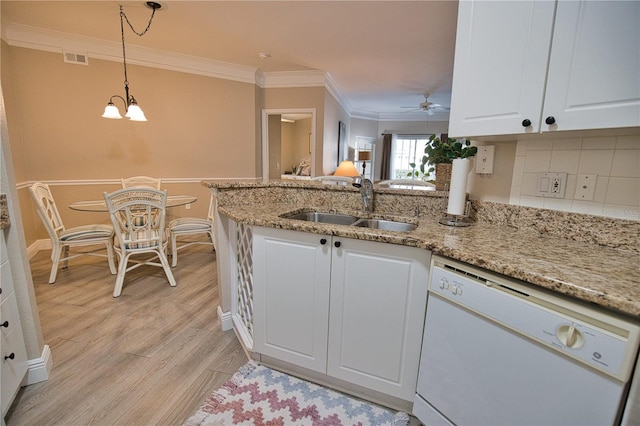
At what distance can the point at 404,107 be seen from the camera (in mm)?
6805

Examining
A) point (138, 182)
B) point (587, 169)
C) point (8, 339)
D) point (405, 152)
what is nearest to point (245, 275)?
point (8, 339)

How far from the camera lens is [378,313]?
1.27m

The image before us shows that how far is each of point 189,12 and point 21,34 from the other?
6.76 ft

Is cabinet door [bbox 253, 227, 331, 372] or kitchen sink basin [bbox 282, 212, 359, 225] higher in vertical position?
kitchen sink basin [bbox 282, 212, 359, 225]

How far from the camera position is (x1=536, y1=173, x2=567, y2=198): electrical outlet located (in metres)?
1.25

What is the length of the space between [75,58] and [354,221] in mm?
3938

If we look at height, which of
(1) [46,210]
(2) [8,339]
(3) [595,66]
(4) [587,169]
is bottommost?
(2) [8,339]

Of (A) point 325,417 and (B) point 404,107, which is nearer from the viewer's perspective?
(A) point 325,417

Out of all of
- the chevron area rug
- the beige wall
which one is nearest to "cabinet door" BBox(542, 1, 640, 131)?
the chevron area rug

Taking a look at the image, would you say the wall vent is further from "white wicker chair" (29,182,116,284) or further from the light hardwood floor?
the light hardwood floor

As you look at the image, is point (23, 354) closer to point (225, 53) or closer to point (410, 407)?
point (410, 407)

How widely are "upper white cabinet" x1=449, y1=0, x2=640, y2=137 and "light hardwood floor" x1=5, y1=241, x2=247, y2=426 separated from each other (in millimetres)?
1846

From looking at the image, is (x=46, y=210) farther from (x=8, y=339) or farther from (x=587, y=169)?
(x=587, y=169)

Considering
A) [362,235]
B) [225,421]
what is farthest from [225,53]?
[225,421]
